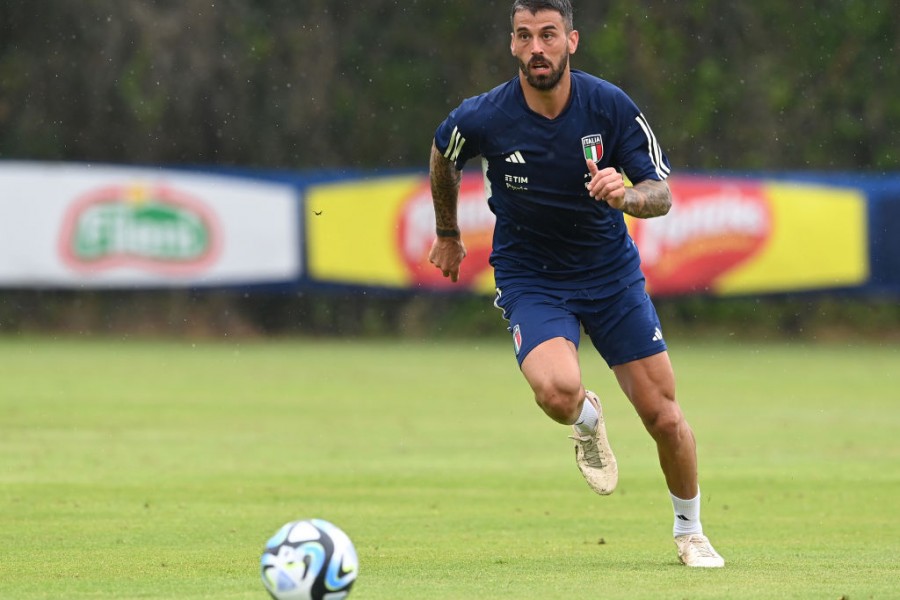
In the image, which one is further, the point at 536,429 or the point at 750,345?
the point at 750,345

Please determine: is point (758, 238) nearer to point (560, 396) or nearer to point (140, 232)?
point (140, 232)

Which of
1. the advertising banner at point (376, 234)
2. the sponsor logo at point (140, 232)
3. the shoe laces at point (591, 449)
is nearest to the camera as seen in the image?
the shoe laces at point (591, 449)

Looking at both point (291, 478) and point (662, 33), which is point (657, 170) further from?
point (662, 33)

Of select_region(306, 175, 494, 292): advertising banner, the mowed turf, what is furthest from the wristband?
select_region(306, 175, 494, 292): advertising banner

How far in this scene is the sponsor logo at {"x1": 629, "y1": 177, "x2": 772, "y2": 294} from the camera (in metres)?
24.2

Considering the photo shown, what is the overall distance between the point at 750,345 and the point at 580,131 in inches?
739

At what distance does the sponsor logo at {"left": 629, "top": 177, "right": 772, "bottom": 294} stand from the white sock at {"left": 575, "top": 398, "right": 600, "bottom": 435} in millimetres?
15940

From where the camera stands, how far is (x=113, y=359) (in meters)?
22.4

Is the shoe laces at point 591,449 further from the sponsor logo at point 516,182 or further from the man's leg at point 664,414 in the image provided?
the sponsor logo at point 516,182

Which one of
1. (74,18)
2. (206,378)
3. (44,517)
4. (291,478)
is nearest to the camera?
(44,517)

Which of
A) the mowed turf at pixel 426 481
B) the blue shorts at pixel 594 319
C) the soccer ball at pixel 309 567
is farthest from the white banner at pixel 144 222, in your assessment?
the soccer ball at pixel 309 567

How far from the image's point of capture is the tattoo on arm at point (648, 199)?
750cm

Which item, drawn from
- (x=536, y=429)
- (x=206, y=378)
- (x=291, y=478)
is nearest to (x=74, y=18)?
(x=206, y=378)

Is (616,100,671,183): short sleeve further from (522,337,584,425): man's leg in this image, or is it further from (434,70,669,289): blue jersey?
(522,337,584,425): man's leg
